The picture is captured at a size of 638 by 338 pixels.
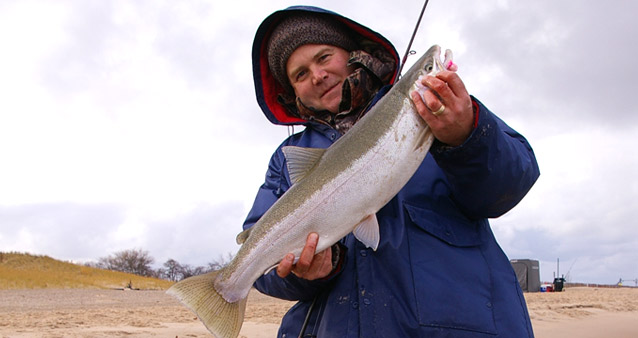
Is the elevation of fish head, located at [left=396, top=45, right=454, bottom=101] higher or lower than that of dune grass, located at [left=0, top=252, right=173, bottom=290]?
higher

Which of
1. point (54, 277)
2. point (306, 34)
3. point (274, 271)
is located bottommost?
point (54, 277)

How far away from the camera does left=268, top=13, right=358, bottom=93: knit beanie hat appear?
12.9ft

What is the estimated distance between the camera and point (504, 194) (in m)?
2.66

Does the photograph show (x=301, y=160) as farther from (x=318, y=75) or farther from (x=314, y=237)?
(x=318, y=75)

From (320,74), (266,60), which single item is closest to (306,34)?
(320,74)

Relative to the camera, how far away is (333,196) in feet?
8.68

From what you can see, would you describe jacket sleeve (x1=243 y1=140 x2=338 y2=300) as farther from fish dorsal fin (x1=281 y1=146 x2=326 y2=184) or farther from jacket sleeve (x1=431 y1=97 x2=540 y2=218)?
jacket sleeve (x1=431 y1=97 x2=540 y2=218)

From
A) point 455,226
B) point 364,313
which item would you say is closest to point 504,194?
point 455,226

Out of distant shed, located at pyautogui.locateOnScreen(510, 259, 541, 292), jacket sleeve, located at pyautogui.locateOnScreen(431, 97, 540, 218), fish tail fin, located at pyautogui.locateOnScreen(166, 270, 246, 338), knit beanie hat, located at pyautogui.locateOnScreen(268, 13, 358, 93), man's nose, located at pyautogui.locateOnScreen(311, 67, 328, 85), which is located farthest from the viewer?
distant shed, located at pyautogui.locateOnScreen(510, 259, 541, 292)

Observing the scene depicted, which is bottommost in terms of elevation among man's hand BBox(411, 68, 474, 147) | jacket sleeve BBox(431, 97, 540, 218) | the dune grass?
the dune grass

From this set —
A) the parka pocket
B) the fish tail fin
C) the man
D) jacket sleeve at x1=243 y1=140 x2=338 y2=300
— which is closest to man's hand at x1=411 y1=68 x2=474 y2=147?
the man

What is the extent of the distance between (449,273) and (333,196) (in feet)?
2.51

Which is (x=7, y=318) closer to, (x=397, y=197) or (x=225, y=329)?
(x=225, y=329)

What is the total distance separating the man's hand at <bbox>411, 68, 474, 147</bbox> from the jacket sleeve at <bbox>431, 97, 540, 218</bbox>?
0.07 meters
